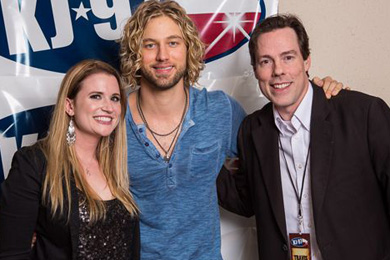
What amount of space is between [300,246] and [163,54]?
0.79 m

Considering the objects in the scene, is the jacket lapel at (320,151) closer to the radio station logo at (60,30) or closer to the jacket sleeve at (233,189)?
the jacket sleeve at (233,189)

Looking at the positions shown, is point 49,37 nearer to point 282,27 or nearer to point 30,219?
point 30,219

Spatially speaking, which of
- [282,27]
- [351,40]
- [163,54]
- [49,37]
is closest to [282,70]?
[282,27]

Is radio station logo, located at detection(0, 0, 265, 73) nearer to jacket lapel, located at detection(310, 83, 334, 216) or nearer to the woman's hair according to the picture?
the woman's hair

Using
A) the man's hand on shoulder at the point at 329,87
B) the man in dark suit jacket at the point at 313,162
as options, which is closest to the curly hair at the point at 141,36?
the man in dark suit jacket at the point at 313,162

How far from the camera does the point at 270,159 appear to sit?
1727mm

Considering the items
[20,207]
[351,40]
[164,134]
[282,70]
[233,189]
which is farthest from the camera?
[351,40]

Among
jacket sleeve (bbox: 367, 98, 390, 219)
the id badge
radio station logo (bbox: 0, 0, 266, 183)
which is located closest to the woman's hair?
radio station logo (bbox: 0, 0, 266, 183)

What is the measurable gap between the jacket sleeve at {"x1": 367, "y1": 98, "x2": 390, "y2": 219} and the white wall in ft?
2.87

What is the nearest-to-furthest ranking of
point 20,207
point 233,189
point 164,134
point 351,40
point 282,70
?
point 20,207 < point 282,70 < point 164,134 < point 233,189 < point 351,40

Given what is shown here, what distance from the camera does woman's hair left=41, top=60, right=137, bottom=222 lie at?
4.75 feet

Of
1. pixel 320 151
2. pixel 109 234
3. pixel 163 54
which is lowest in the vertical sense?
pixel 109 234

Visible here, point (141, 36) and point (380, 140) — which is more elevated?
point (141, 36)

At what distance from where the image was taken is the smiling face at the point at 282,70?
165cm
